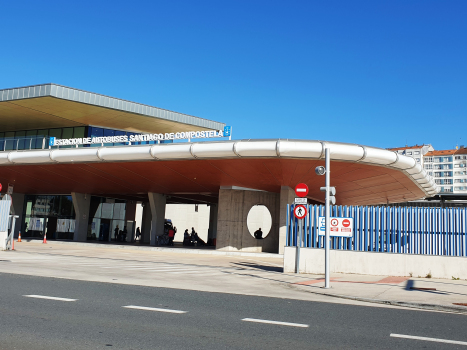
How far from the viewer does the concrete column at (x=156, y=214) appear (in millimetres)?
36969

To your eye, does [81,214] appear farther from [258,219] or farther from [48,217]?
[258,219]

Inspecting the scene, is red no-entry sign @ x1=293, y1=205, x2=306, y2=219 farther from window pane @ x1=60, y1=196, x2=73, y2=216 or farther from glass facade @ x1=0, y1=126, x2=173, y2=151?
window pane @ x1=60, y1=196, x2=73, y2=216

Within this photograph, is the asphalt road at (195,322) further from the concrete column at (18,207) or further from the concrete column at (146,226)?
the concrete column at (18,207)

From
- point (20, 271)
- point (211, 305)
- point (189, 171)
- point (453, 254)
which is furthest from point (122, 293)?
point (189, 171)

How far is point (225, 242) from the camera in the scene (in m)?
31.2

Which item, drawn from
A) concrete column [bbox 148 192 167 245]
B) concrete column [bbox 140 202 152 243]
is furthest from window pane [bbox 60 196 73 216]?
concrete column [bbox 148 192 167 245]

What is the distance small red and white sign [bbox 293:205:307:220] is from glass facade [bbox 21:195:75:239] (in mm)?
31467

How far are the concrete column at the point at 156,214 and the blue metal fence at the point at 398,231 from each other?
22.0 m

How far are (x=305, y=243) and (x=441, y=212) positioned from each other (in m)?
4.78

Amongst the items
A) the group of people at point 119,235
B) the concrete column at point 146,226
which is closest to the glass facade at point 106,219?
the group of people at point 119,235

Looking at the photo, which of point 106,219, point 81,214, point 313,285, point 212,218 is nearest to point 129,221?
point 106,219

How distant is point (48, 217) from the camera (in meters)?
43.3

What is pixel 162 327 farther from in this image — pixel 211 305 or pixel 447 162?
pixel 447 162

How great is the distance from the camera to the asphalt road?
5695 millimetres
